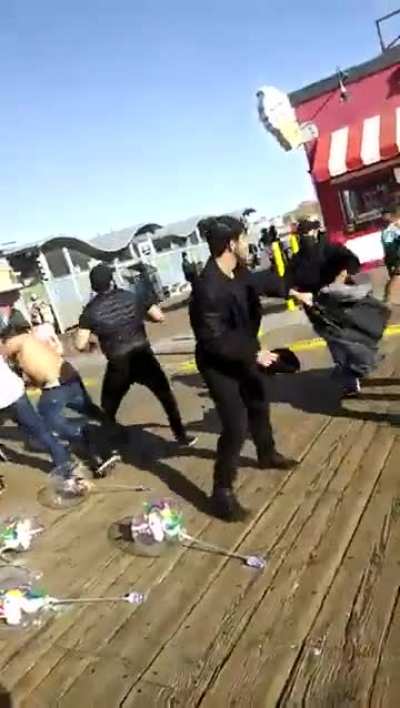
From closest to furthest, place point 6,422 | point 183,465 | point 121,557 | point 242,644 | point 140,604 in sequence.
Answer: point 242,644
point 140,604
point 121,557
point 183,465
point 6,422

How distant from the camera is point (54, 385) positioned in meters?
5.70

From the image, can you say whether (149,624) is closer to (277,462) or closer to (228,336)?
(228,336)

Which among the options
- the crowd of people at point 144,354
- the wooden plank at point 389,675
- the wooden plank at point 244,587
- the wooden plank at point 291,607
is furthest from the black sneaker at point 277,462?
the wooden plank at point 389,675

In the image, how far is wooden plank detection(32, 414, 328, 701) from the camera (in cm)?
316

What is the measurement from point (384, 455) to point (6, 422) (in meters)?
5.91

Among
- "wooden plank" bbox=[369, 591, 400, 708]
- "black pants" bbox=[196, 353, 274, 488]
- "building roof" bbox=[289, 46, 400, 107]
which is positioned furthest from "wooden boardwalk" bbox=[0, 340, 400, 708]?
"building roof" bbox=[289, 46, 400, 107]

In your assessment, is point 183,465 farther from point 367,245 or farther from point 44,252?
point 44,252

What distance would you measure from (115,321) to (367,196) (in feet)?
38.9

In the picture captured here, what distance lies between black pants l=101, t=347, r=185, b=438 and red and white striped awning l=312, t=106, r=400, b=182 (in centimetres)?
1096

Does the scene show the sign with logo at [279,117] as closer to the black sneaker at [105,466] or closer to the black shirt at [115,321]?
the black shirt at [115,321]

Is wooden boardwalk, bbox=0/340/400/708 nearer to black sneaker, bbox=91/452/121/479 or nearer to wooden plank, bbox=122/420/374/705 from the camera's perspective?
wooden plank, bbox=122/420/374/705

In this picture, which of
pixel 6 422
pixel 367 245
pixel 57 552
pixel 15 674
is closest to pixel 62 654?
pixel 15 674

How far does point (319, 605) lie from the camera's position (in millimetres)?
3180

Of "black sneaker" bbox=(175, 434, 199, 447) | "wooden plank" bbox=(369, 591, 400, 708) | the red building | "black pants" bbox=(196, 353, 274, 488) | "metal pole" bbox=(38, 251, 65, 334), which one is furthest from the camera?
"metal pole" bbox=(38, 251, 65, 334)
